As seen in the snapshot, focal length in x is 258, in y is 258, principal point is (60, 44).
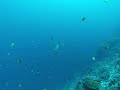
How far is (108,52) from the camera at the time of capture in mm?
21156

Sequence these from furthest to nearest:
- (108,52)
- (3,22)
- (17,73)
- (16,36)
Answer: (3,22) → (16,36) → (17,73) → (108,52)

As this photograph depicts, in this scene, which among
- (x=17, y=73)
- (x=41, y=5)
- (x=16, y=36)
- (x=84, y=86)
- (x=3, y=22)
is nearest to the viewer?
(x=84, y=86)

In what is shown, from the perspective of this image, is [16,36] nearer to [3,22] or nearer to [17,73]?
[3,22]

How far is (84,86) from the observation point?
9641mm

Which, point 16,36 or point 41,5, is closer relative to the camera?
point 16,36

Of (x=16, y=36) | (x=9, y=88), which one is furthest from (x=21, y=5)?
(x=9, y=88)

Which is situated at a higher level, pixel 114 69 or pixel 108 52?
pixel 108 52

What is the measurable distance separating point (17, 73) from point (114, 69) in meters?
20.4

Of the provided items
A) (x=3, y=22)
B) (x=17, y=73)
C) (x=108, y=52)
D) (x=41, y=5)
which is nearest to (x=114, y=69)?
(x=108, y=52)

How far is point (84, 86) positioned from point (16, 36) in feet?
208

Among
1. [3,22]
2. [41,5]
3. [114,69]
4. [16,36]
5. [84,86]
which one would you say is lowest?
[84,86]

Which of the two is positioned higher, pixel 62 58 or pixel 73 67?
pixel 62 58

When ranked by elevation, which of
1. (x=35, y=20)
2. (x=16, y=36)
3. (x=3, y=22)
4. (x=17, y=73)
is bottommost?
(x=17, y=73)

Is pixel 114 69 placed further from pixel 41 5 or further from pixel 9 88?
pixel 41 5
